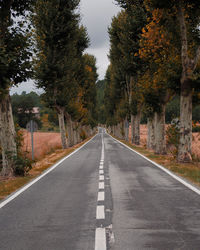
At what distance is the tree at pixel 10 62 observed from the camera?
867 cm

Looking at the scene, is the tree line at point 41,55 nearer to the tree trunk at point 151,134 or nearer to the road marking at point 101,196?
the road marking at point 101,196

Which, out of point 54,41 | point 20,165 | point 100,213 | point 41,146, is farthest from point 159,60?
point 41,146

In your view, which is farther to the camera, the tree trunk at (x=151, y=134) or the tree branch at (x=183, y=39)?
the tree trunk at (x=151, y=134)

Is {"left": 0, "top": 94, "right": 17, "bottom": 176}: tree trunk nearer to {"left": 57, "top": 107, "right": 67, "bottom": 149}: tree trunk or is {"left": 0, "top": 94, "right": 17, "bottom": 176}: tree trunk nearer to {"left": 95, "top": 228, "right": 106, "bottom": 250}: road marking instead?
{"left": 95, "top": 228, "right": 106, "bottom": 250}: road marking

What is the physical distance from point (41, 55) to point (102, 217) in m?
15.9

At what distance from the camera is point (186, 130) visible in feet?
41.1

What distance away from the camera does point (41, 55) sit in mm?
18547

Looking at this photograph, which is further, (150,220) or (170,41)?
(170,41)

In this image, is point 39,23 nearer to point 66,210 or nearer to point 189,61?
point 189,61

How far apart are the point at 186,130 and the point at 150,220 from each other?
866cm

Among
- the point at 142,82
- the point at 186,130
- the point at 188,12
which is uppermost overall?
the point at 188,12

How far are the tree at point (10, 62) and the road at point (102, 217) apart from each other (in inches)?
103

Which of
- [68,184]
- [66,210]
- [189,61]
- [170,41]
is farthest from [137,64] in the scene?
[66,210]

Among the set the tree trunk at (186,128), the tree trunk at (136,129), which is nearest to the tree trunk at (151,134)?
the tree trunk at (136,129)
